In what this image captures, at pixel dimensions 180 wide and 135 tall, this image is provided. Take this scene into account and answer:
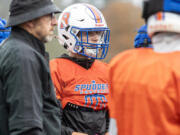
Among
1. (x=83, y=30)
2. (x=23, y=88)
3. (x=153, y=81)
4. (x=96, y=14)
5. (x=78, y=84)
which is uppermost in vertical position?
(x=96, y=14)

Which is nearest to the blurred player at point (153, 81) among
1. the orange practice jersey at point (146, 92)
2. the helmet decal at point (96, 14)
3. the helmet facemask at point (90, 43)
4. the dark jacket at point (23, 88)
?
the orange practice jersey at point (146, 92)

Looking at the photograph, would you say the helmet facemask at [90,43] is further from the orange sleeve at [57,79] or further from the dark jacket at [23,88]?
the dark jacket at [23,88]

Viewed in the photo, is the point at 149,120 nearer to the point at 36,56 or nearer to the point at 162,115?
the point at 162,115

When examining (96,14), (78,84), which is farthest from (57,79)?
(96,14)

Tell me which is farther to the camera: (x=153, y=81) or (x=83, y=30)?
(x=83, y=30)

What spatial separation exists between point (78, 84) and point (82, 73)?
0.13 metres

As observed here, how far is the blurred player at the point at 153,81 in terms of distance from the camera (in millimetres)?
1543

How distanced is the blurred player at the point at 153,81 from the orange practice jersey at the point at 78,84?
0.93m

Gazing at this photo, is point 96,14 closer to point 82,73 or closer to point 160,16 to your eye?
point 82,73

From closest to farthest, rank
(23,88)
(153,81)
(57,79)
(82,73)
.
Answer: (153,81) < (23,88) < (57,79) < (82,73)

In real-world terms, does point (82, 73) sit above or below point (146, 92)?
below

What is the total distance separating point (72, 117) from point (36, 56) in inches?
33.4

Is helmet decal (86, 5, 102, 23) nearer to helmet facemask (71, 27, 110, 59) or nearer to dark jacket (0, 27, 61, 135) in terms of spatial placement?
helmet facemask (71, 27, 110, 59)

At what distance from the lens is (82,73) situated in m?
2.85
